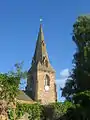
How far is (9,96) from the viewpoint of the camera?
1357 inches

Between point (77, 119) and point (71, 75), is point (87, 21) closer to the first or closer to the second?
point (71, 75)

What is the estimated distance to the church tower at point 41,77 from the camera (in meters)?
77.6

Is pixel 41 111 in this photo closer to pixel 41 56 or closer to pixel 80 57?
pixel 80 57

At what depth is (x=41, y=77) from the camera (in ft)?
260

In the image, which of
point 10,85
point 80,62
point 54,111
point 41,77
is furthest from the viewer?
point 41,77

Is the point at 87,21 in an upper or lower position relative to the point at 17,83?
upper

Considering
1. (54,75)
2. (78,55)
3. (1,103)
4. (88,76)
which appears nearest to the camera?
(1,103)

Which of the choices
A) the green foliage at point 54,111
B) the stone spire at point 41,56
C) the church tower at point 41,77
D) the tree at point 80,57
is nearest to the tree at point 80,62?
the tree at point 80,57

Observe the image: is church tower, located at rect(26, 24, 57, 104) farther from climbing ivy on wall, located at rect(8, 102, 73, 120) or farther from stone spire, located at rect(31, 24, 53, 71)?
climbing ivy on wall, located at rect(8, 102, 73, 120)

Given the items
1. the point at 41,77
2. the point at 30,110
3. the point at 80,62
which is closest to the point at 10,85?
the point at 30,110

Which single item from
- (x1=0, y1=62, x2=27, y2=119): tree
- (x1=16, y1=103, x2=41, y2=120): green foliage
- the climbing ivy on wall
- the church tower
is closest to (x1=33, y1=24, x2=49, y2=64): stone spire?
the church tower

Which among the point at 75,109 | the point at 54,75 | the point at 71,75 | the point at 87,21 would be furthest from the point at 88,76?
the point at 54,75

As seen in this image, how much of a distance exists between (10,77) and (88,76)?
1456 cm

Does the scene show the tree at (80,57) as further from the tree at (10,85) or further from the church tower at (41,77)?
the church tower at (41,77)
